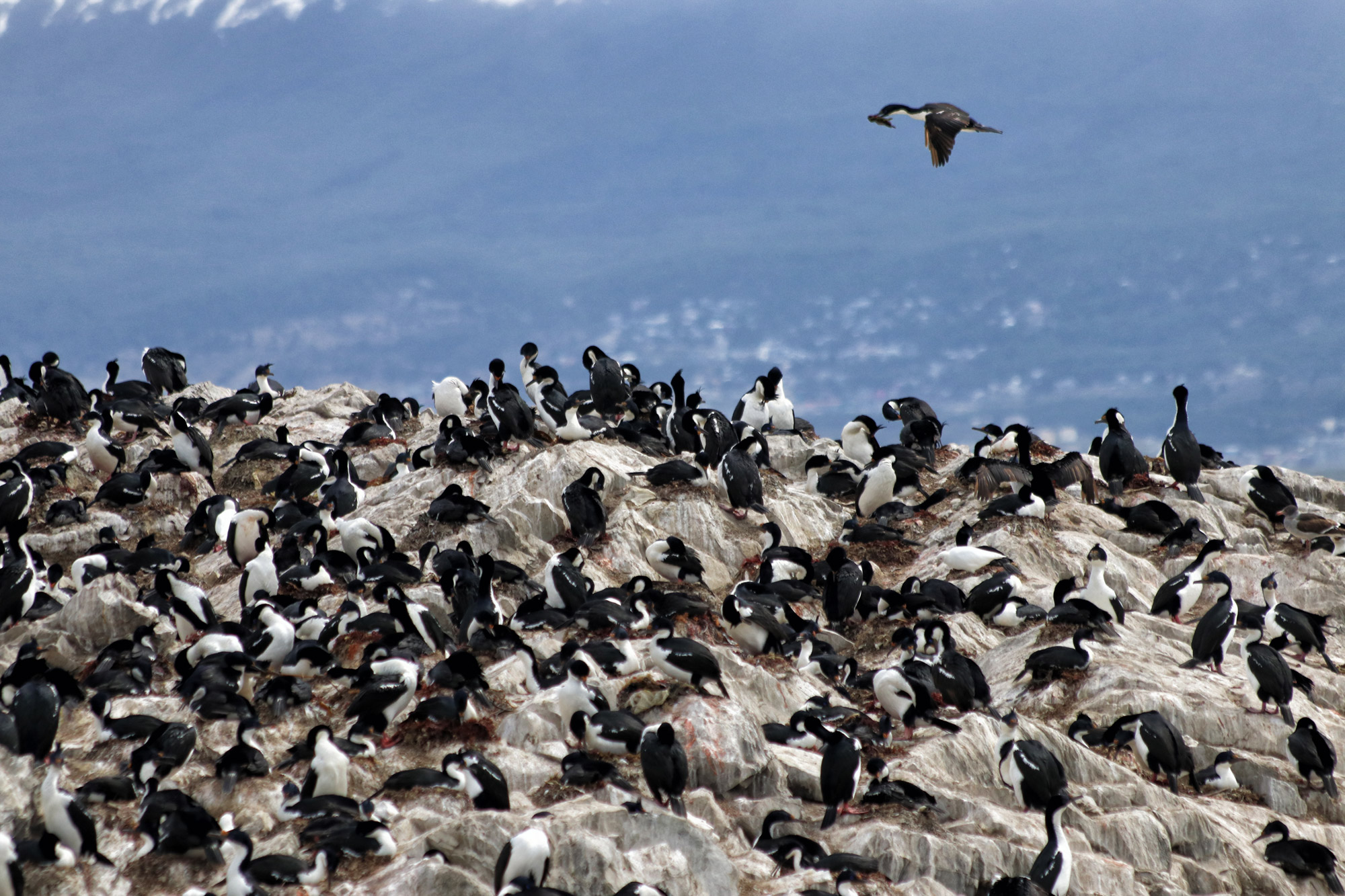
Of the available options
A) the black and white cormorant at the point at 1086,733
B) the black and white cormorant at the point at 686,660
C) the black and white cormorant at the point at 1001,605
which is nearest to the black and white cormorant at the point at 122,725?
the black and white cormorant at the point at 686,660

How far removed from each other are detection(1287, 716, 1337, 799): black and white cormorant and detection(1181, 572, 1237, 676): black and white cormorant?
2.10 m

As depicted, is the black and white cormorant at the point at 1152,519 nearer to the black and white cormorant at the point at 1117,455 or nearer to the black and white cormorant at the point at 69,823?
the black and white cormorant at the point at 1117,455

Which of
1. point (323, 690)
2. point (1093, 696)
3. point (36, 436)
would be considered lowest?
point (1093, 696)

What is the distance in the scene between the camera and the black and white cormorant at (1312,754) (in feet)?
50.1

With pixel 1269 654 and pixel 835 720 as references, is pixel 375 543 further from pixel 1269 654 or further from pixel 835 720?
pixel 1269 654

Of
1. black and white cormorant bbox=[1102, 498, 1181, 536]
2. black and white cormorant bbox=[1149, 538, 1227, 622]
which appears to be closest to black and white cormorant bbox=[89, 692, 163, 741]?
black and white cormorant bbox=[1149, 538, 1227, 622]

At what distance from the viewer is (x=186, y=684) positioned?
48.3 ft

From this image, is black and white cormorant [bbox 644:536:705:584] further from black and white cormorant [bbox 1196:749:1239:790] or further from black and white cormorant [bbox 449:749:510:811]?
black and white cormorant [bbox 1196:749:1239:790]

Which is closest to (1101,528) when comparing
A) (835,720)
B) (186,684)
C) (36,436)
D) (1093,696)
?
(1093,696)

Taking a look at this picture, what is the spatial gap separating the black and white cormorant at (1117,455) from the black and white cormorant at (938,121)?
8010 mm

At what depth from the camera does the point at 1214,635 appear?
17.5 m

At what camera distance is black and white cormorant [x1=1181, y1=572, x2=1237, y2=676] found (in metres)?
17.5

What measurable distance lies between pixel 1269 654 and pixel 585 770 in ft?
29.6

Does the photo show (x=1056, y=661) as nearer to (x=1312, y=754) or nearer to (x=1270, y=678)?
(x=1270, y=678)
